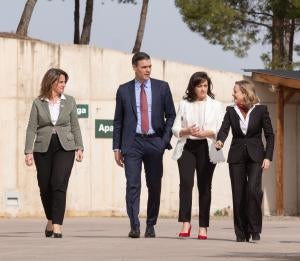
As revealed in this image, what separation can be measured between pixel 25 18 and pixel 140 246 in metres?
19.1

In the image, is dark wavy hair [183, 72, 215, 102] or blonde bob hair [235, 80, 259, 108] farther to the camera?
dark wavy hair [183, 72, 215, 102]

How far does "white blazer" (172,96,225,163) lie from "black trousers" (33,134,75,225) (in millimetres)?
1148

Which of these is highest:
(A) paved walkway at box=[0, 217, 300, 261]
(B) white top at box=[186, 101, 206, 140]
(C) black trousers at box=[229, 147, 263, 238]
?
(B) white top at box=[186, 101, 206, 140]

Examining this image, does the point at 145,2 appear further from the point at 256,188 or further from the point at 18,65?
the point at 256,188

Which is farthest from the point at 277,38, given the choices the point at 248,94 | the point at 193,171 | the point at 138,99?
the point at 248,94

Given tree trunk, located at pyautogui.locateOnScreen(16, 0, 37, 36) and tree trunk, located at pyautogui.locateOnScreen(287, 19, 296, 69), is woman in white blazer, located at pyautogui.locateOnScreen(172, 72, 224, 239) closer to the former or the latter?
tree trunk, located at pyautogui.locateOnScreen(16, 0, 37, 36)

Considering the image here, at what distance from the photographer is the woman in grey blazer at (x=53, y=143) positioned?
16125mm

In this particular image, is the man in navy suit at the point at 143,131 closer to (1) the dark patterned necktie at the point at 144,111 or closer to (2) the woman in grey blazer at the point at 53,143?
(1) the dark patterned necktie at the point at 144,111

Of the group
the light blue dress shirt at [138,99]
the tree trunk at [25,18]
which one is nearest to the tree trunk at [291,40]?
the tree trunk at [25,18]

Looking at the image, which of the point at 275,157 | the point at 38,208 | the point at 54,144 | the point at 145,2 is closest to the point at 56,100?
the point at 54,144

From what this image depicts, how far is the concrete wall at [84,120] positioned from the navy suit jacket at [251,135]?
9808 millimetres

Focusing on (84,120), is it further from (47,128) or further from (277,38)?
(277,38)

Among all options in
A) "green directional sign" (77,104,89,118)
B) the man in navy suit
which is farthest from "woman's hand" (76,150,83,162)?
"green directional sign" (77,104,89,118)

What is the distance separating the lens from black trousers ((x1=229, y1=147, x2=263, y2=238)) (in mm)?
15461
